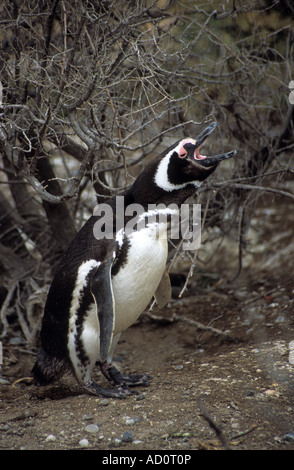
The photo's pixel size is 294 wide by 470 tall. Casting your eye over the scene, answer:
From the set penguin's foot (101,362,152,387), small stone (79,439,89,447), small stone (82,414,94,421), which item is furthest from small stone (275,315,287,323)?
small stone (79,439,89,447)

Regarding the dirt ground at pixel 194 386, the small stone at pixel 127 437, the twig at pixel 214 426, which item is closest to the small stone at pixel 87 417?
the dirt ground at pixel 194 386

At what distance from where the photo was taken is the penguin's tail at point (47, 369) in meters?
2.79

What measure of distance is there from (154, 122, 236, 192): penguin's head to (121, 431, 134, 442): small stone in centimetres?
108

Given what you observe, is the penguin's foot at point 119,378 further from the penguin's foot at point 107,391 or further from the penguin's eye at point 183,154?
the penguin's eye at point 183,154

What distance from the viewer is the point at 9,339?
3594 millimetres

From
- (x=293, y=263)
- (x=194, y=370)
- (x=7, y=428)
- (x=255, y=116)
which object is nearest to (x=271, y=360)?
(x=194, y=370)

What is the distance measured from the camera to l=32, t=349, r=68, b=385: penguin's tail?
279 centimetres

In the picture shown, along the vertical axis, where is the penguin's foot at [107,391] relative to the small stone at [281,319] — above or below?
above

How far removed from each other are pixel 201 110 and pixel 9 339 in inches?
78.2

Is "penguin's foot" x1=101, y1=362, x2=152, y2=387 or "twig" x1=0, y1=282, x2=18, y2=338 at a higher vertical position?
"twig" x1=0, y1=282, x2=18, y2=338

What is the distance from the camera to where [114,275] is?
102 inches

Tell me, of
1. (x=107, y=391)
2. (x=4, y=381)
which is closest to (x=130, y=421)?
(x=107, y=391)

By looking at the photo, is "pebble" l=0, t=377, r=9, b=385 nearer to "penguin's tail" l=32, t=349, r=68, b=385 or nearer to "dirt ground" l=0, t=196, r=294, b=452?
"dirt ground" l=0, t=196, r=294, b=452
